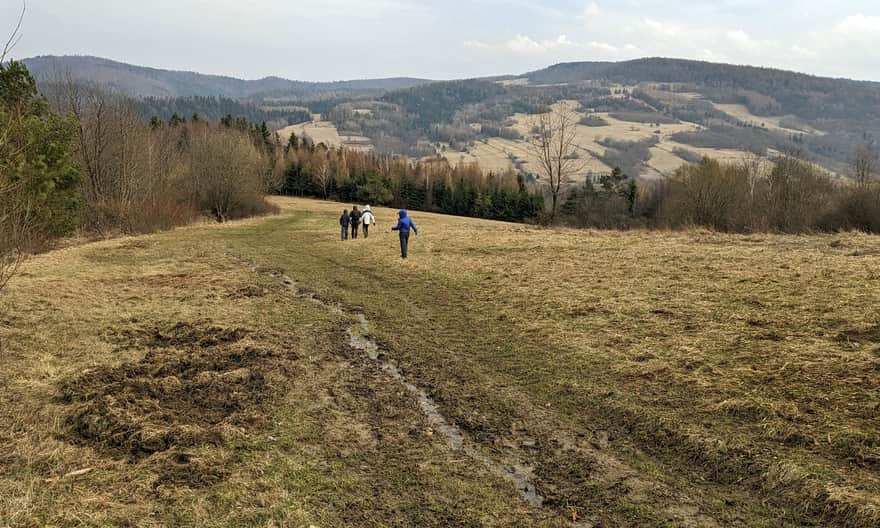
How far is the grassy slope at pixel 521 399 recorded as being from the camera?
4.79 m

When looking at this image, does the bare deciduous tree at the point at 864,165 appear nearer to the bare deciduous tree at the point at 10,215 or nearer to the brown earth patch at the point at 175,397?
the brown earth patch at the point at 175,397

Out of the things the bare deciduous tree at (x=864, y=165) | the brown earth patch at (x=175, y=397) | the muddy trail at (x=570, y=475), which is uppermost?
the bare deciduous tree at (x=864, y=165)

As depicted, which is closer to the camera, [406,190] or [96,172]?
[96,172]

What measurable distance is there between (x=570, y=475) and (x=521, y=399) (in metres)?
1.97

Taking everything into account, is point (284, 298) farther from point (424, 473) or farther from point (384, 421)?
point (424, 473)

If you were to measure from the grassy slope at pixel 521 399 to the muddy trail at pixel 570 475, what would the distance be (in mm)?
30

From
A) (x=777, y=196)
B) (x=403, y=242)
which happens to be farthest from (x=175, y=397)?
(x=777, y=196)

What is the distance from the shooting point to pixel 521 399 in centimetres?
732

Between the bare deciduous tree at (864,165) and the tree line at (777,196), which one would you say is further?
the bare deciduous tree at (864,165)

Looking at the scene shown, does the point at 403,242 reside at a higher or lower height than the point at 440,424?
higher

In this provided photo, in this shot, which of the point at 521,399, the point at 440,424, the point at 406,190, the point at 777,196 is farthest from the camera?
the point at 406,190

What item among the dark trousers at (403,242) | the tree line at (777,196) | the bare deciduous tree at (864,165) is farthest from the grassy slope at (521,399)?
the bare deciduous tree at (864,165)

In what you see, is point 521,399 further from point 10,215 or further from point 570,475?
point 10,215

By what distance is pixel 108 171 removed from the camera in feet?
117
